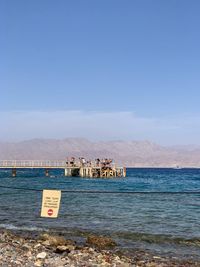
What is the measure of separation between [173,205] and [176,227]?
9.85 meters

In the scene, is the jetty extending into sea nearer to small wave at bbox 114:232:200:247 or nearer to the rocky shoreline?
small wave at bbox 114:232:200:247

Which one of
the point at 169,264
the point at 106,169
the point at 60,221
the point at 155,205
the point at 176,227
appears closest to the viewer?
the point at 169,264

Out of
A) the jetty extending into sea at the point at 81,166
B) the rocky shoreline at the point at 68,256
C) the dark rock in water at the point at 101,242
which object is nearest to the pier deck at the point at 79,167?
the jetty extending into sea at the point at 81,166

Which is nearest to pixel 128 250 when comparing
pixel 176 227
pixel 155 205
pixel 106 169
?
pixel 176 227

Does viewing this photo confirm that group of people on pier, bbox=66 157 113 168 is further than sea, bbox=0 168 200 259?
Yes

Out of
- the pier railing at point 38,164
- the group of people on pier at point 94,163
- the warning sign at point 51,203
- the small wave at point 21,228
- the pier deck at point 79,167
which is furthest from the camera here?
the group of people on pier at point 94,163

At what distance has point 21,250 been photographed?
12.6m

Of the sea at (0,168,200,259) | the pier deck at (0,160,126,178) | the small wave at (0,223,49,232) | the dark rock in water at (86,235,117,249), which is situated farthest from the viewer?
the pier deck at (0,160,126,178)

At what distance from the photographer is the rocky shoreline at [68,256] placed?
11219mm

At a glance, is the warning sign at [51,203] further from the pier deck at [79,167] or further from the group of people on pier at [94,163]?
the group of people on pier at [94,163]

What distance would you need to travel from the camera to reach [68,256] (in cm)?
1205

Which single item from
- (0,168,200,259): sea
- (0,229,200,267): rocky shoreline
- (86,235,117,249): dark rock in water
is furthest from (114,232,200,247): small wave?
(0,229,200,267): rocky shoreline

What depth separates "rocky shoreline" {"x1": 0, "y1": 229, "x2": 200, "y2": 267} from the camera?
11.2 metres

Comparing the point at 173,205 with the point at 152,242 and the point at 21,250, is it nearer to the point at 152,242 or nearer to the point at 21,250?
the point at 152,242
